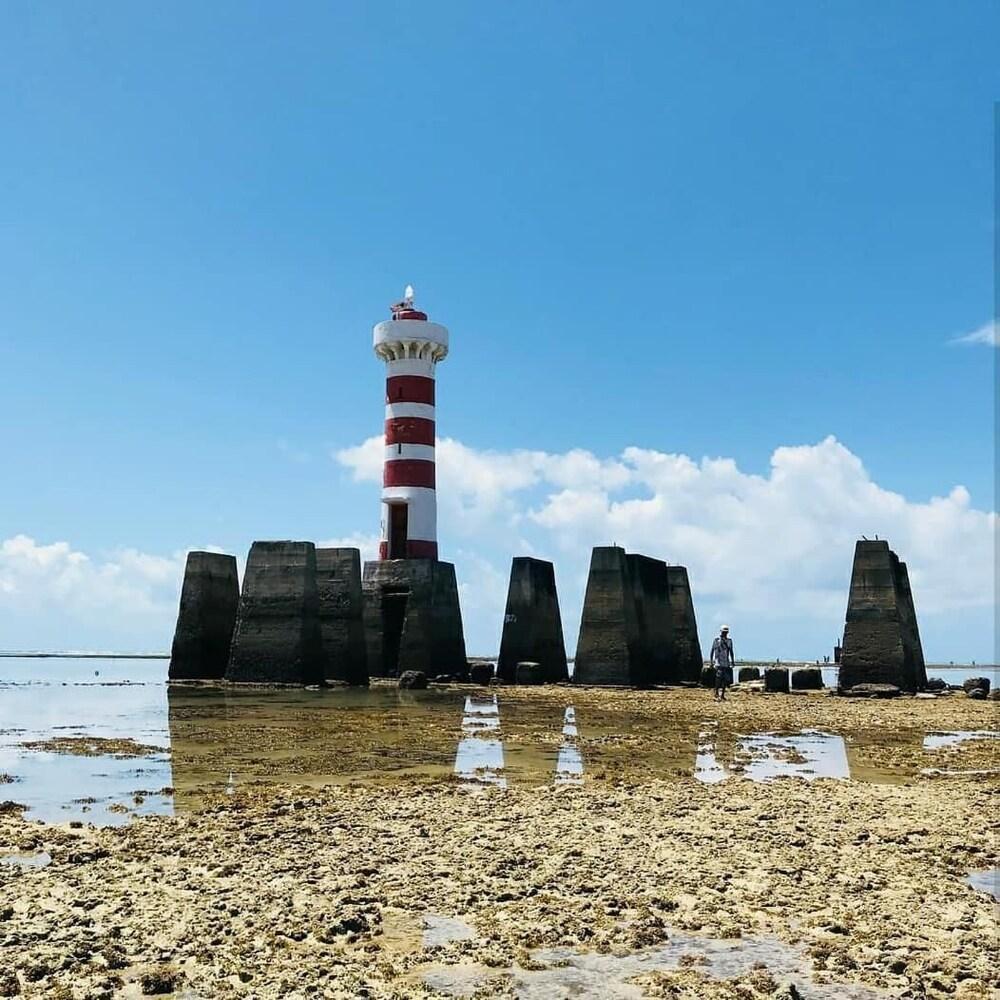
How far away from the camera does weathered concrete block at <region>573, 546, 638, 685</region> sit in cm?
2666

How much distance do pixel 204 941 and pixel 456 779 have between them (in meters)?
5.37

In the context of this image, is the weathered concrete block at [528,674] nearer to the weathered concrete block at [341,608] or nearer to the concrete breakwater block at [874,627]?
the weathered concrete block at [341,608]

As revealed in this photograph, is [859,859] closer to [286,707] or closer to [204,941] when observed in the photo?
[204,941]

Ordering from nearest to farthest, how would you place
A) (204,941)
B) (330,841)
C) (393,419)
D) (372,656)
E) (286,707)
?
(204,941)
(330,841)
(286,707)
(372,656)
(393,419)

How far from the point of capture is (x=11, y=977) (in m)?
4.42

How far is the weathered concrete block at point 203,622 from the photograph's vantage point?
94.7 ft

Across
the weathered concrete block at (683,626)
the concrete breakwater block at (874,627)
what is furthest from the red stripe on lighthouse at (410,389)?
the concrete breakwater block at (874,627)

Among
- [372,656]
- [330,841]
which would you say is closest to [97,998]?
[330,841]

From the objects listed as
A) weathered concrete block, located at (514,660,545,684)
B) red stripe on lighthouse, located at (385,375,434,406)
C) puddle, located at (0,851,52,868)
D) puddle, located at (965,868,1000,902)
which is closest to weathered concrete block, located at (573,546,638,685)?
weathered concrete block, located at (514,660,545,684)

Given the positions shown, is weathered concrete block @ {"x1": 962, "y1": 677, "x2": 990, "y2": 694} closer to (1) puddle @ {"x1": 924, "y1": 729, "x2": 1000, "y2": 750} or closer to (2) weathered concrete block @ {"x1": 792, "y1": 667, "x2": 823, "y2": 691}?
(2) weathered concrete block @ {"x1": 792, "y1": 667, "x2": 823, "y2": 691}

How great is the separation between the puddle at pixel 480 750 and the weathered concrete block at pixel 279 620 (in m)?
7.10

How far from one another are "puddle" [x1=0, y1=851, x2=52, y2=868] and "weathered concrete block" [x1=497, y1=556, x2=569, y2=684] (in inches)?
922

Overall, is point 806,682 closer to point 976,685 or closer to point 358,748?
point 976,685

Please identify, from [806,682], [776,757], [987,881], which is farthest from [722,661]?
[987,881]
